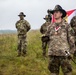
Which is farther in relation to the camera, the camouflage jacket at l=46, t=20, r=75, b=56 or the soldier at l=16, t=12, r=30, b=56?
the soldier at l=16, t=12, r=30, b=56

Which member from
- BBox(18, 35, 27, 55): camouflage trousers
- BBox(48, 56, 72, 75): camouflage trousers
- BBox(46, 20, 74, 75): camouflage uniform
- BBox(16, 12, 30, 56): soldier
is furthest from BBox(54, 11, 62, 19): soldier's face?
BBox(18, 35, 27, 55): camouflage trousers

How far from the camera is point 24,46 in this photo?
64.2 feet

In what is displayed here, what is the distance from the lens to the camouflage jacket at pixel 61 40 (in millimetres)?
9734

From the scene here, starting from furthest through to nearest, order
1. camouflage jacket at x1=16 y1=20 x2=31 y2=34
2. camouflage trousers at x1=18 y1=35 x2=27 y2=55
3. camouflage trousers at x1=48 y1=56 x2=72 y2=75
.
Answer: camouflage trousers at x1=18 y1=35 x2=27 y2=55, camouflage jacket at x1=16 y1=20 x2=31 y2=34, camouflage trousers at x1=48 y1=56 x2=72 y2=75

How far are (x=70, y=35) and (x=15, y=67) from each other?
591 centimetres

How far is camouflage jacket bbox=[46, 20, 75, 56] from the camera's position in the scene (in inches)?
383

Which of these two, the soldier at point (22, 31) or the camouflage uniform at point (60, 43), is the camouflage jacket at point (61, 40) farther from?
the soldier at point (22, 31)

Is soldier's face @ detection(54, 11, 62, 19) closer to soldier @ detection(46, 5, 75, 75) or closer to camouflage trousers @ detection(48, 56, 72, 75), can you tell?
soldier @ detection(46, 5, 75, 75)

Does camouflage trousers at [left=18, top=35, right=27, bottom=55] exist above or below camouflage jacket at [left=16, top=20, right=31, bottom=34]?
below

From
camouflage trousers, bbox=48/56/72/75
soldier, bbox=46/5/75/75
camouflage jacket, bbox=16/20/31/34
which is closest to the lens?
soldier, bbox=46/5/75/75

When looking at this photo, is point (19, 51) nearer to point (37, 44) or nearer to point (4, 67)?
point (4, 67)

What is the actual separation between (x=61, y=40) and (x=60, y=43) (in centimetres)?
9

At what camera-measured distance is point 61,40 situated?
9.76 metres

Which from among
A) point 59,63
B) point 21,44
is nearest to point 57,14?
point 59,63
